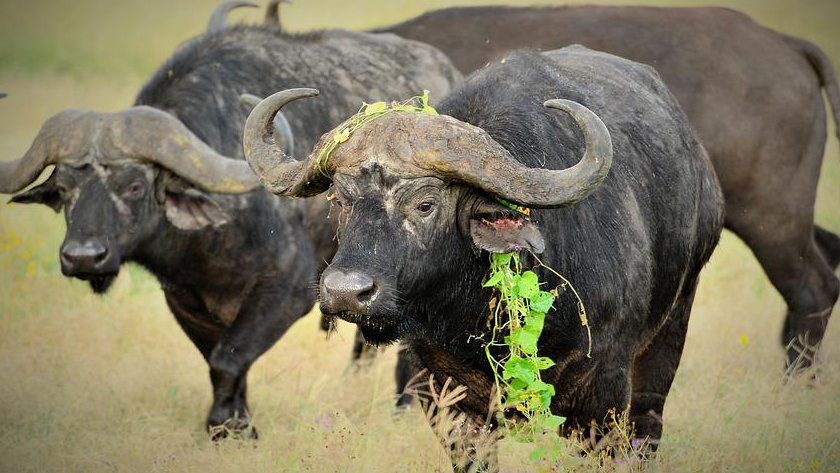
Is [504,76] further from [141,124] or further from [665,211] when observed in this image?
[141,124]

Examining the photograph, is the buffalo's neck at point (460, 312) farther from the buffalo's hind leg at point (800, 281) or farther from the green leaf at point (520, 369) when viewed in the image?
the buffalo's hind leg at point (800, 281)

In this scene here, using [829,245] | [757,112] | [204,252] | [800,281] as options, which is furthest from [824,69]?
[204,252]

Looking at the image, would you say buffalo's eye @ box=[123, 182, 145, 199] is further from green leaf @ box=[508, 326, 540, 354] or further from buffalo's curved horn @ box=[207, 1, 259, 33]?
green leaf @ box=[508, 326, 540, 354]

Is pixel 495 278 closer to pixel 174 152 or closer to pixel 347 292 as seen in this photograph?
pixel 347 292

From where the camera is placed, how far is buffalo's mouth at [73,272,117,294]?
6.80 metres

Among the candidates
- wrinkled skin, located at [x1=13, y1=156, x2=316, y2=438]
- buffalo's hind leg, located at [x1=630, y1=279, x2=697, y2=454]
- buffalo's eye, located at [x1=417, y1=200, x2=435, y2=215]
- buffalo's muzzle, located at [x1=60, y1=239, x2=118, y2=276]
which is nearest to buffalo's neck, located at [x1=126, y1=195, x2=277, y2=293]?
wrinkled skin, located at [x1=13, y1=156, x2=316, y2=438]

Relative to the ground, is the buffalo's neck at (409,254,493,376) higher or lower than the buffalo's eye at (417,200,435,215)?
lower

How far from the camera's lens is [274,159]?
17.3 feet

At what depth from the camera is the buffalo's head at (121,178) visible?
6.85m

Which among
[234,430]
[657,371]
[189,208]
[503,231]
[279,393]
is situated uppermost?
[503,231]

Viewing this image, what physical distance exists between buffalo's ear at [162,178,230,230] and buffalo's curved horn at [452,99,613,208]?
2941mm

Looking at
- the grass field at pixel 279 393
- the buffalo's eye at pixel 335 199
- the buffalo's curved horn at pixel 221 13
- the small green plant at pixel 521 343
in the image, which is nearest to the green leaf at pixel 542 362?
the small green plant at pixel 521 343

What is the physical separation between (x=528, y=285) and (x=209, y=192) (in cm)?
298

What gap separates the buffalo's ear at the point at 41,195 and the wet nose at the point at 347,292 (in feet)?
10.9
